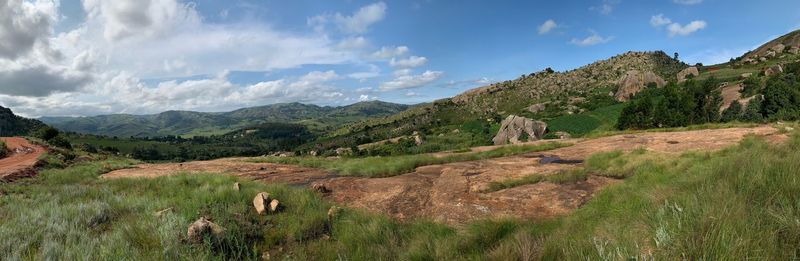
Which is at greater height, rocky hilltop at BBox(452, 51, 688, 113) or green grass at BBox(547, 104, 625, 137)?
rocky hilltop at BBox(452, 51, 688, 113)

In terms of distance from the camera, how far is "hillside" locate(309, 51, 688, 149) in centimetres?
10356

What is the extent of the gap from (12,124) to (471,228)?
21961cm

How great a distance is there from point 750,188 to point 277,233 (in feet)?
28.8

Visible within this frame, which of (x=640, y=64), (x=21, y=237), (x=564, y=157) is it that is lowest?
(x=564, y=157)

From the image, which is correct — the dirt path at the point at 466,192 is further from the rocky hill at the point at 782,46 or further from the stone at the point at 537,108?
the rocky hill at the point at 782,46

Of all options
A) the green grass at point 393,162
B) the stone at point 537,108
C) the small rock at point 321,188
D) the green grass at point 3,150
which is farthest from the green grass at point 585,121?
the green grass at point 3,150

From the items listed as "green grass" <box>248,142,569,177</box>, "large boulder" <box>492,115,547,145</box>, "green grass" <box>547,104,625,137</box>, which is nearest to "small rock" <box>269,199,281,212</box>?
"green grass" <box>248,142,569,177</box>

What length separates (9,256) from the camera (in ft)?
19.7

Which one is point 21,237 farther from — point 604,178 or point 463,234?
point 604,178

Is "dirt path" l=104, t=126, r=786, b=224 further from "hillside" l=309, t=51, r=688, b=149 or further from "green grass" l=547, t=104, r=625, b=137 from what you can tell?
"hillside" l=309, t=51, r=688, b=149

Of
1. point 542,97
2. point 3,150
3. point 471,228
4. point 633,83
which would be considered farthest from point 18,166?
point 542,97

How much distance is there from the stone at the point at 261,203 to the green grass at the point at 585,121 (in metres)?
72.9

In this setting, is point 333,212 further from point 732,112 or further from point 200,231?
point 732,112

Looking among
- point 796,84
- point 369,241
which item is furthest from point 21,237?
point 796,84
